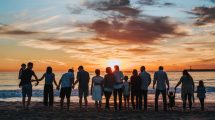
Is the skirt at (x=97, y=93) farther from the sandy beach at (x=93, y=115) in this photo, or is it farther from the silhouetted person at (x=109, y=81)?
the sandy beach at (x=93, y=115)

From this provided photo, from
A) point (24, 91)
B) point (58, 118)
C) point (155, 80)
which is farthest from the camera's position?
point (155, 80)

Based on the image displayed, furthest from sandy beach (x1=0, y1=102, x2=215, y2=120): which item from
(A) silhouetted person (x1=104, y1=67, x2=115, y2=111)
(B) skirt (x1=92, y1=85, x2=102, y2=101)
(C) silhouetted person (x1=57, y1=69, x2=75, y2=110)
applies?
(A) silhouetted person (x1=104, y1=67, x2=115, y2=111)

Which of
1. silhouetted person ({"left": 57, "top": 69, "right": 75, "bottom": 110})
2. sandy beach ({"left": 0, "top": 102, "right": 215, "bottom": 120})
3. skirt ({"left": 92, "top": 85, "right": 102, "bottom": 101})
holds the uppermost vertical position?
silhouetted person ({"left": 57, "top": 69, "right": 75, "bottom": 110})

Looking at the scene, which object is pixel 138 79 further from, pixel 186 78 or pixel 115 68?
pixel 186 78

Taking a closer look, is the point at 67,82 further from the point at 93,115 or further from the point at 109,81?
the point at 93,115

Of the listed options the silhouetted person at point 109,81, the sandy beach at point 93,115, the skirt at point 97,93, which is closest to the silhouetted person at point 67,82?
the sandy beach at point 93,115

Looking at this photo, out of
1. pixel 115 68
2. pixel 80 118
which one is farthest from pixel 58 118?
pixel 115 68

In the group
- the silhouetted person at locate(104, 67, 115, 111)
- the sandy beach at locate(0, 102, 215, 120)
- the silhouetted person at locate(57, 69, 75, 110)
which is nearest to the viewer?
the sandy beach at locate(0, 102, 215, 120)

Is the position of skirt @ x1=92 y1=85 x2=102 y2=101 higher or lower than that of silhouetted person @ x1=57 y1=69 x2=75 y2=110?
lower

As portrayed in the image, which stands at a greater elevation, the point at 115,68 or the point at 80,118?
the point at 115,68

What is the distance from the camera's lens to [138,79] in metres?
17.4

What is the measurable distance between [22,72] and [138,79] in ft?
18.2

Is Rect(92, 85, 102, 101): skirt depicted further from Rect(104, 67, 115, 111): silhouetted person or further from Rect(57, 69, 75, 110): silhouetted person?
Rect(57, 69, 75, 110): silhouetted person

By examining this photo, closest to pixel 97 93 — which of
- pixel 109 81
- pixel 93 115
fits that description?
pixel 109 81
